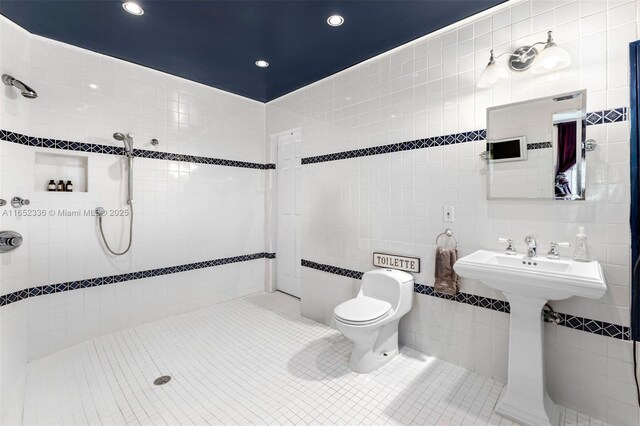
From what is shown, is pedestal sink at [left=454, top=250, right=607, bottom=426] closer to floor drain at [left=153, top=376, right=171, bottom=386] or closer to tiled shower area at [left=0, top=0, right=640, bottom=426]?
tiled shower area at [left=0, top=0, right=640, bottom=426]

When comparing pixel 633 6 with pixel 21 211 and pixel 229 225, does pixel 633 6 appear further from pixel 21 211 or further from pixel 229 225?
pixel 21 211

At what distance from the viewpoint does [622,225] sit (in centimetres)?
159

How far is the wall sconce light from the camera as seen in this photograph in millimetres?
1688

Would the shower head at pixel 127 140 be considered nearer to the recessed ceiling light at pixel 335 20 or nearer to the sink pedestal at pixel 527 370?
the recessed ceiling light at pixel 335 20

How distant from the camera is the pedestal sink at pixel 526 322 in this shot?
5.02ft

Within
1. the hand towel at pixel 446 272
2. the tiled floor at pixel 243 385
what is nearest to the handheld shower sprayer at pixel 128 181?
the tiled floor at pixel 243 385

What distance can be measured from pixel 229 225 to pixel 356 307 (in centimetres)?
209

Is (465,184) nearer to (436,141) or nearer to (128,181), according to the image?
(436,141)

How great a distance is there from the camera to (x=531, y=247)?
1813mm

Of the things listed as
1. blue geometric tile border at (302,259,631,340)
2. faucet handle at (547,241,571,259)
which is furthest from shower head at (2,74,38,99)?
faucet handle at (547,241,571,259)

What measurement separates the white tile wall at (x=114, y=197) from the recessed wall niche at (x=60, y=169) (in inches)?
1.1

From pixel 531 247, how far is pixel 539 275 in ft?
1.36

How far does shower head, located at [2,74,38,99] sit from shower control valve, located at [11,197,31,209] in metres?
0.77

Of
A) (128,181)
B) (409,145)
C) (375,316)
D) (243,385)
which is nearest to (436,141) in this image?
(409,145)
